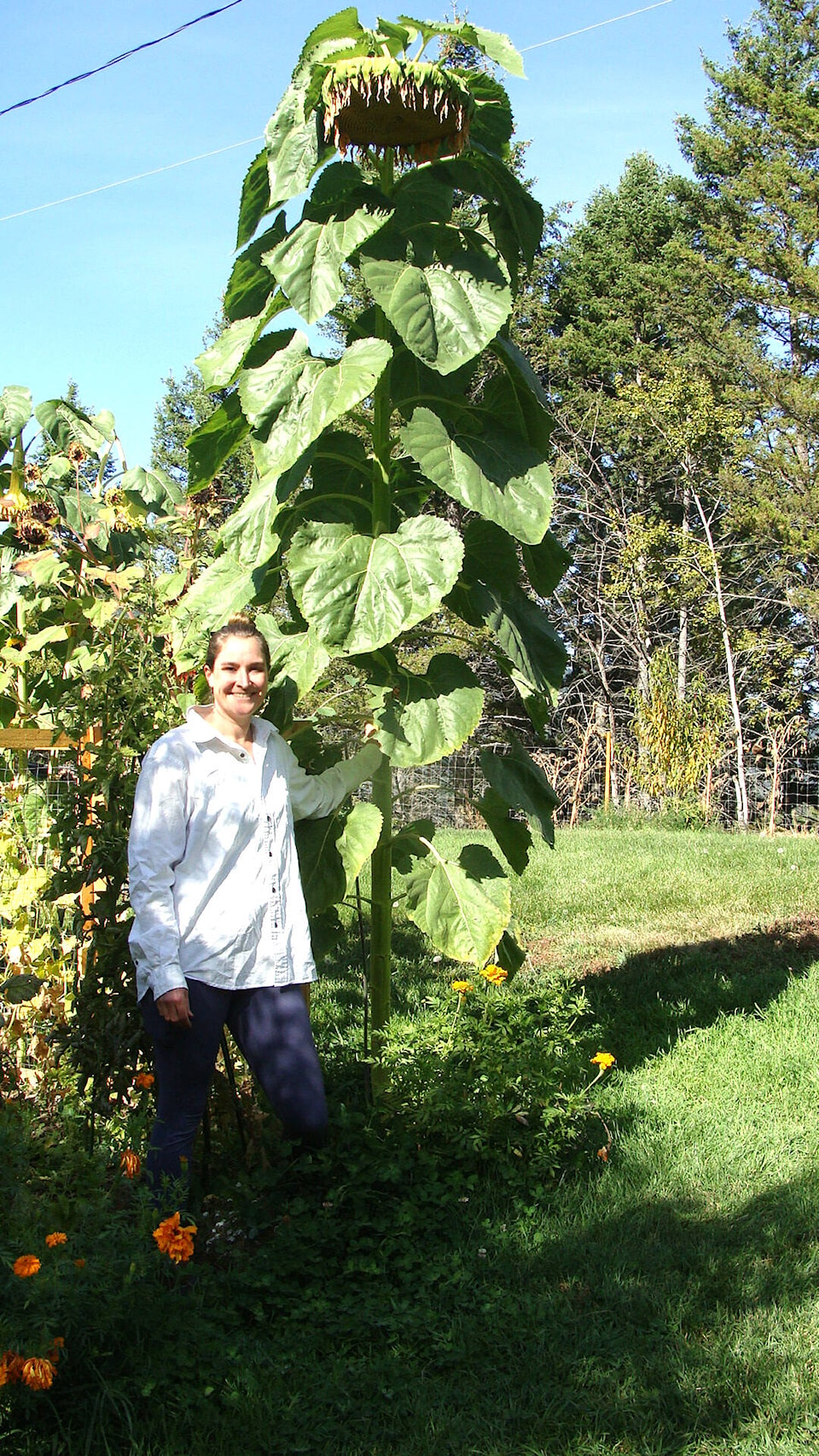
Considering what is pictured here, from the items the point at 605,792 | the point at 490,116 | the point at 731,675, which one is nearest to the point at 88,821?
the point at 490,116

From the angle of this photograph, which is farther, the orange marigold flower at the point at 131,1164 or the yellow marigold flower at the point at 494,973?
the yellow marigold flower at the point at 494,973

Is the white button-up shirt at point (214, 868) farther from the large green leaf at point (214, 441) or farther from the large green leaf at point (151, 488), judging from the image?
the large green leaf at point (151, 488)

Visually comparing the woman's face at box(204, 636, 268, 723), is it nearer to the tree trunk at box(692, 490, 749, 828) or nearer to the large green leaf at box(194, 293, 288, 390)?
the large green leaf at box(194, 293, 288, 390)

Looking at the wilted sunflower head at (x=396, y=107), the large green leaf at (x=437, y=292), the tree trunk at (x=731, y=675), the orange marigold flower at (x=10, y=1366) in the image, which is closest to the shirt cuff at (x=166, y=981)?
the orange marigold flower at (x=10, y=1366)

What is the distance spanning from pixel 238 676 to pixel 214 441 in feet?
2.59

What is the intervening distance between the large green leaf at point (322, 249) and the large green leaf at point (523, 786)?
1.27m

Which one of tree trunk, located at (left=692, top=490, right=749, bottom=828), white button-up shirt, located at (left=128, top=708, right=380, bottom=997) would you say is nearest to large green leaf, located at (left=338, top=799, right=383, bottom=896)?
white button-up shirt, located at (left=128, top=708, right=380, bottom=997)

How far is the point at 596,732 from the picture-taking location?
14.3m

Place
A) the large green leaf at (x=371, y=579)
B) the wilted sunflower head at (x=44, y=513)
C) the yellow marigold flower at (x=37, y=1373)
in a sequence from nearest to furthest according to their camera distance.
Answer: the yellow marigold flower at (x=37, y=1373)
the large green leaf at (x=371, y=579)
the wilted sunflower head at (x=44, y=513)

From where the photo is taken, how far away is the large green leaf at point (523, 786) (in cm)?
335

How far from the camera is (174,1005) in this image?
106 inches

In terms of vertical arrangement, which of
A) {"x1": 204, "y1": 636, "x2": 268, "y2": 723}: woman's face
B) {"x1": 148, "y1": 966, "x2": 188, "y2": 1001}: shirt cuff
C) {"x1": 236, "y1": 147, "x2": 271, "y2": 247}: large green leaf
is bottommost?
{"x1": 148, "y1": 966, "x2": 188, "y2": 1001}: shirt cuff

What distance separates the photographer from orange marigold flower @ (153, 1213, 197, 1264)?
7.36ft

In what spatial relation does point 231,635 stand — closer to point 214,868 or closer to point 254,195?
point 214,868
